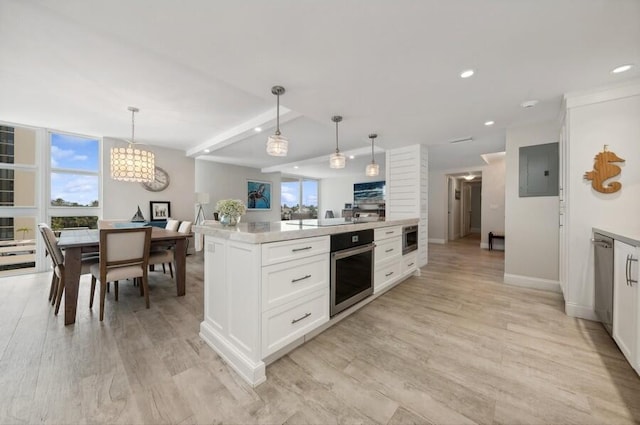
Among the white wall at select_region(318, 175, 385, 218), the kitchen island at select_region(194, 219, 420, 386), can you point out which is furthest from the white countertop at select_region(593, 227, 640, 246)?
the white wall at select_region(318, 175, 385, 218)

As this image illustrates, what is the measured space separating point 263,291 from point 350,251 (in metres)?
0.97

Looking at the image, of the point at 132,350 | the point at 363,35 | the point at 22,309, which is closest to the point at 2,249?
the point at 22,309

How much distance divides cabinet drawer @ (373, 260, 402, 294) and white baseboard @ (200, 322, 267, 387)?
157 centimetres

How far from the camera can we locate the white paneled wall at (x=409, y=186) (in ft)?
13.5

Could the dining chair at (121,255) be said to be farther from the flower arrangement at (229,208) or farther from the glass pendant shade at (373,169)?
the glass pendant shade at (373,169)

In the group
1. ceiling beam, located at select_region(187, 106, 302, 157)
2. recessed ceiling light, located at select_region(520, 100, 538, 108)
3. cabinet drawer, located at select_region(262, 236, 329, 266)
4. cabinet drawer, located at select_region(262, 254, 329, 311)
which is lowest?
cabinet drawer, located at select_region(262, 254, 329, 311)

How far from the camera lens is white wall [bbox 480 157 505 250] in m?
6.80

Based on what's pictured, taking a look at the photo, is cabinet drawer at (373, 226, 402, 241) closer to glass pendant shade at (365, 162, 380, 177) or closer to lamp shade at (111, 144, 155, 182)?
glass pendant shade at (365, 162, 380, 177)

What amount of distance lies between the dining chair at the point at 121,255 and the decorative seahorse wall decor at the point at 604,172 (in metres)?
4.70

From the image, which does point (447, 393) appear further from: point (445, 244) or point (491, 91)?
point (445, 244)

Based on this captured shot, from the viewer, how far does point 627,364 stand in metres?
1.68

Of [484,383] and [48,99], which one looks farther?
[48,99]

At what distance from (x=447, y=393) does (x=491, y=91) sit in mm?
2662

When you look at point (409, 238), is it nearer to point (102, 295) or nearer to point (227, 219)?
point (227, 219)
